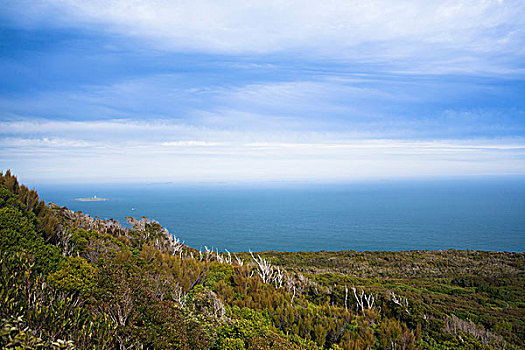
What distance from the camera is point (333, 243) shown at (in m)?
72.6

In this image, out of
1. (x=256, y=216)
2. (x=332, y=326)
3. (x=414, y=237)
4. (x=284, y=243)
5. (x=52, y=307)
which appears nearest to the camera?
(x=52, y=307)

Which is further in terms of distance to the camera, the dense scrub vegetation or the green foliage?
the green foliage

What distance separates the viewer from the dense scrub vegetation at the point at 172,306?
4.00 meters

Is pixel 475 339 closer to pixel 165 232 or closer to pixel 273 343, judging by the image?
pixel 273 343

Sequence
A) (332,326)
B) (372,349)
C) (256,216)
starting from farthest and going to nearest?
(256,216)
(332,326)
(372,349)

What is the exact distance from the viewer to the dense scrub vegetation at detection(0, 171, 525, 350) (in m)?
4.00

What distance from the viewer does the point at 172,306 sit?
18.2ft

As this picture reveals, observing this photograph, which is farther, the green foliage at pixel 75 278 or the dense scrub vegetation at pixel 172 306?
the green foliage at pixel 75 278

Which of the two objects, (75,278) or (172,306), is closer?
(75,278)

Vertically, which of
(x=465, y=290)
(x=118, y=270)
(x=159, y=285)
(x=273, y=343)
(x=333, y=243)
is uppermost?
(x=118, y=270)

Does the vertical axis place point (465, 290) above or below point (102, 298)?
below

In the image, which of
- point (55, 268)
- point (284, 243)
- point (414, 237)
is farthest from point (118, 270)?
point (414, 237)

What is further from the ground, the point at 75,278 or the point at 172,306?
the point at 75,278

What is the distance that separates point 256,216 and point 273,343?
114998 millimetres
